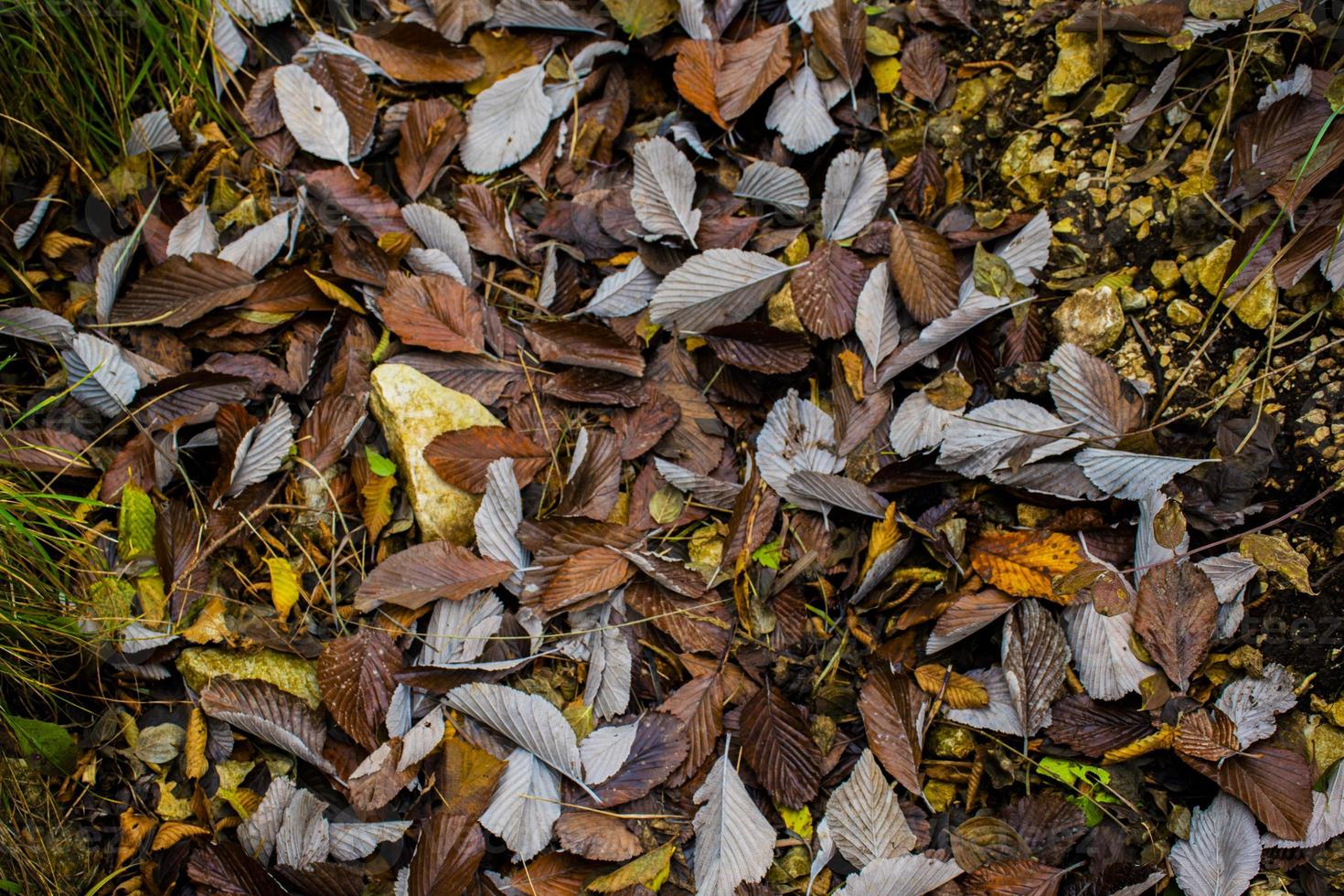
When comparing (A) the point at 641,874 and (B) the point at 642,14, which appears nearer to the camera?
(A) the point at 641,874

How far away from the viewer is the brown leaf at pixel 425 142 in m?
1.68

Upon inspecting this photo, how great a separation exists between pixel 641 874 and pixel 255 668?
671mm

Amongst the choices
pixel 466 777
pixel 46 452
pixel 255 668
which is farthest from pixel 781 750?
pixel 46 452

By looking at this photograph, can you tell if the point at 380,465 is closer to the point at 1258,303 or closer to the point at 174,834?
the point at 174,834

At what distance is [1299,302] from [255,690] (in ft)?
5.33

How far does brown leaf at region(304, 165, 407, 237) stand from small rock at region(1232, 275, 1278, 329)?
1361 mm

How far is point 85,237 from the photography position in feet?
5.58

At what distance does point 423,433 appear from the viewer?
56.2 inches

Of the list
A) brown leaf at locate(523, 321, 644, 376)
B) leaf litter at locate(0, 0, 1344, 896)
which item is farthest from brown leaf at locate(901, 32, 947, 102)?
brown leaf at locate(523, 321, 644, 376)

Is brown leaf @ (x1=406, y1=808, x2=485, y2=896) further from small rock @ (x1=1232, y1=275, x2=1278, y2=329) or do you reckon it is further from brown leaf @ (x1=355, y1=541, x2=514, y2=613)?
small rock @ (x1=1232, y1=275, x2=1278, y2=329)

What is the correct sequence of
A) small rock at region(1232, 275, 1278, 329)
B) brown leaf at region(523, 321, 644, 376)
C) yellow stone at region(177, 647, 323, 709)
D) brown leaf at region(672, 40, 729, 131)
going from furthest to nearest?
brown leaf at region(672, 40, 729, 131) → brown leaf at region(523, 321, 644, 376) → yellow stone at region(177, 647, 323, 709) → small rock at region(1232, 275, 1278, 329)

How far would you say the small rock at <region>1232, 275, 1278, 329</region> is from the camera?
1.27 m

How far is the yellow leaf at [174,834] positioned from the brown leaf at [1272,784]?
4.61 feet

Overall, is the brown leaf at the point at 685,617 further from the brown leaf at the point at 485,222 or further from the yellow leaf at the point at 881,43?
the yellow leaf at the point at 881,43
